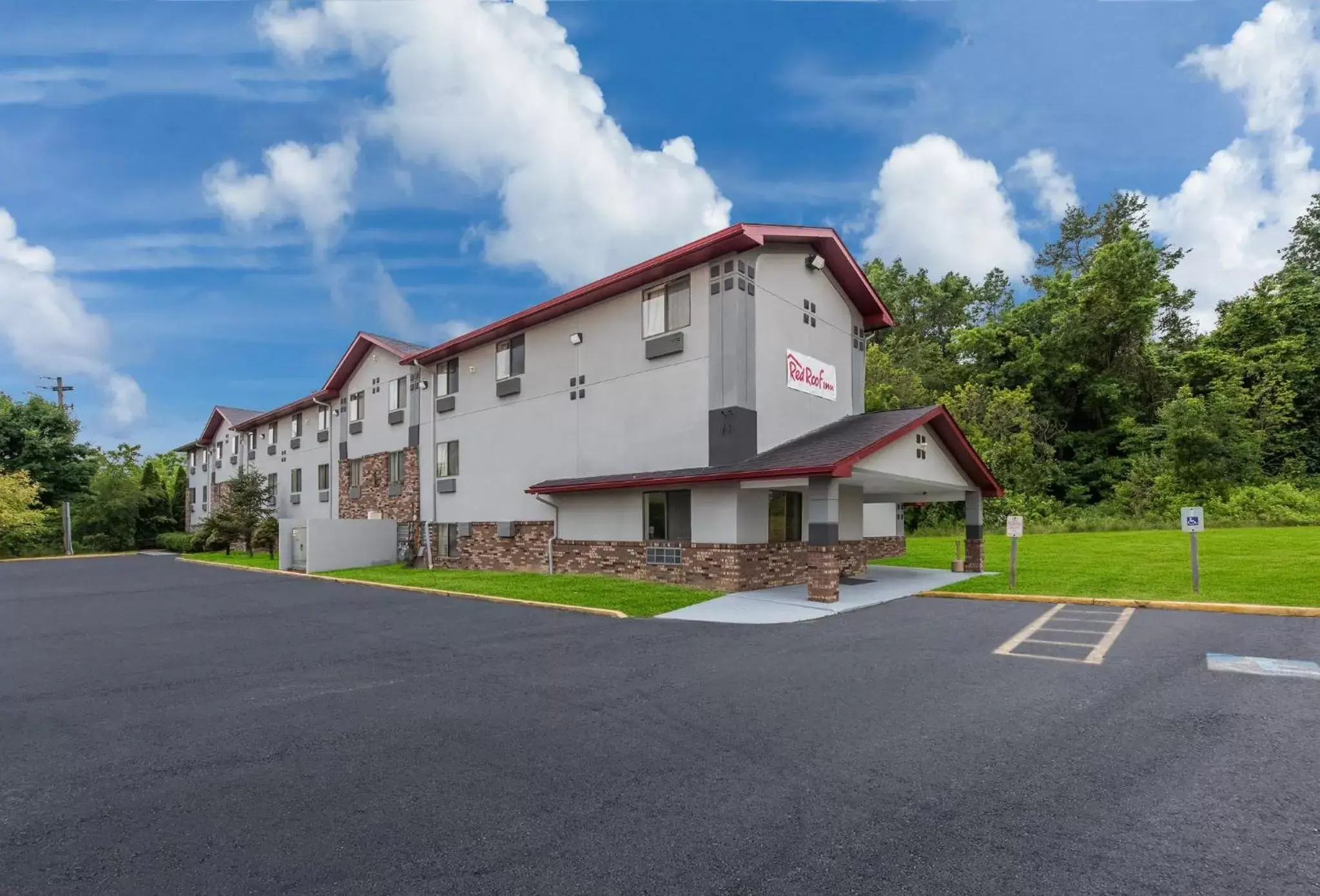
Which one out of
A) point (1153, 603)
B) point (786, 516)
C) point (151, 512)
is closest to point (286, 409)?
A: point (151, 512)

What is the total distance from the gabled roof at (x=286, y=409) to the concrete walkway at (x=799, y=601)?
77.3ft

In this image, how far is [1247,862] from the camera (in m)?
3.48

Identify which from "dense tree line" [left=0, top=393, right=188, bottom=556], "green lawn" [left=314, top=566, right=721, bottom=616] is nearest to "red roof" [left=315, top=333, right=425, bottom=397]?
"green lawn" [left=314, top=566, right=721, bottom=616]

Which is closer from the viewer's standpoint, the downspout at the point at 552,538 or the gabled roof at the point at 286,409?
the downspout at the point at 552,538

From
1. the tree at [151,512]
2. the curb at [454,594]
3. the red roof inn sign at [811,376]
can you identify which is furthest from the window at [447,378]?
the tree at [151,512]

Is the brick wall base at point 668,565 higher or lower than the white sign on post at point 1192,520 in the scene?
lower

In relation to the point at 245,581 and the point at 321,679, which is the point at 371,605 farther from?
the point at 245,581

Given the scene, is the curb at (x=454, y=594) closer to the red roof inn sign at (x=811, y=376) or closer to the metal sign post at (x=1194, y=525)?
the red roof inn sign at (x=811, y=376)

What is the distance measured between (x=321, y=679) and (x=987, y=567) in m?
17.2

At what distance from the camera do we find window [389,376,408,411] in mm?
25906

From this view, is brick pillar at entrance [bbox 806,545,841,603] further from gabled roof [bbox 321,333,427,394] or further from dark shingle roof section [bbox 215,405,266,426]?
dark shingle roof section [bbox 215,405,266,426]

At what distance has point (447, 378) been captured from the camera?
24.0 meters

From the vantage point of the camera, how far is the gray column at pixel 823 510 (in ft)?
42.0

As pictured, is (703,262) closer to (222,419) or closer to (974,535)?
(974,535)
